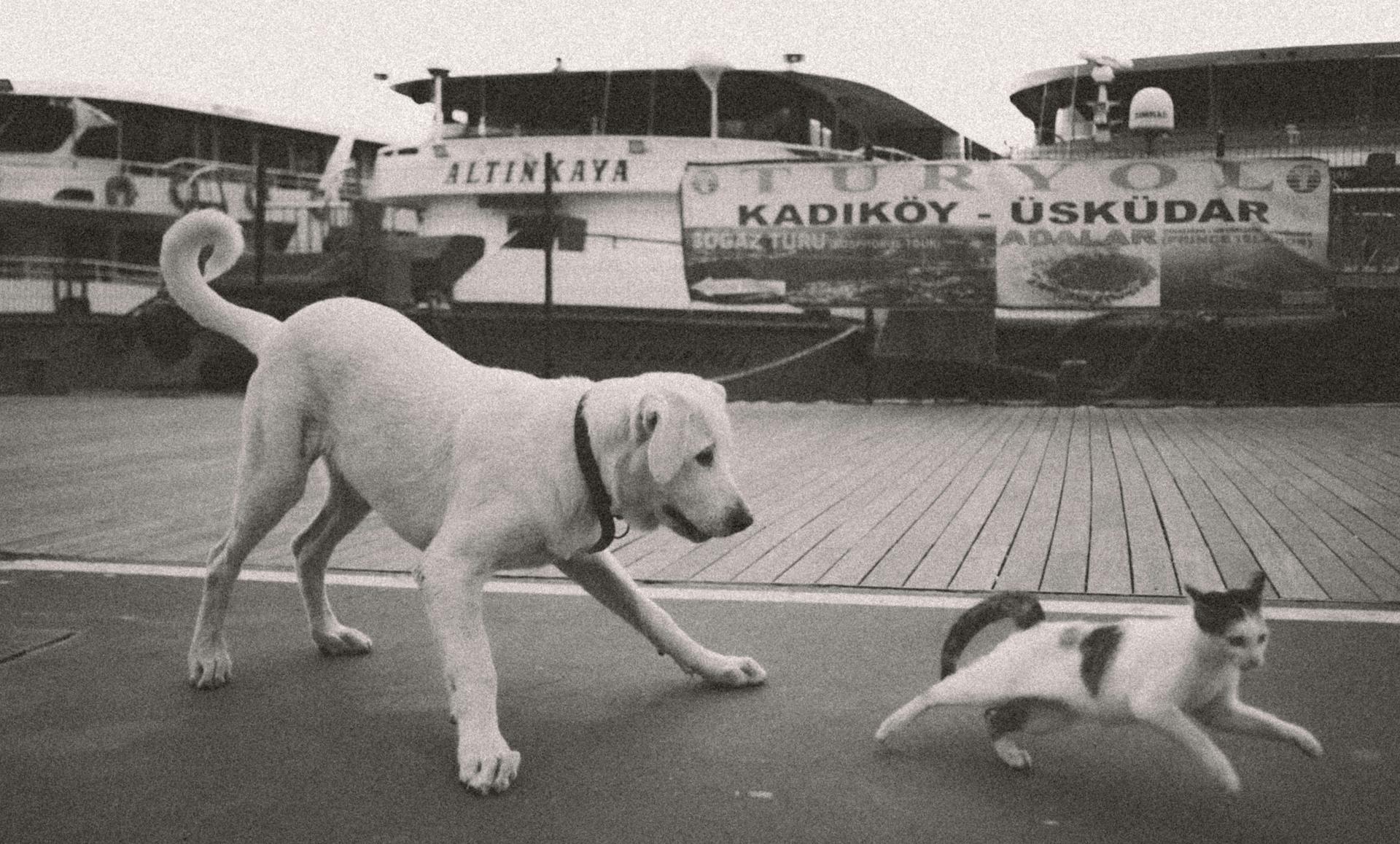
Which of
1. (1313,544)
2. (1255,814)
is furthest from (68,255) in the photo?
(1255,814)

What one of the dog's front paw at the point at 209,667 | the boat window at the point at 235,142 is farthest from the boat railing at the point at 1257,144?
the boat window at the point at 235,142

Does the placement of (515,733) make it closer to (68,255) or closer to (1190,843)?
(1190,843)

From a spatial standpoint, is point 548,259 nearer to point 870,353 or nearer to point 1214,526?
point 870,353

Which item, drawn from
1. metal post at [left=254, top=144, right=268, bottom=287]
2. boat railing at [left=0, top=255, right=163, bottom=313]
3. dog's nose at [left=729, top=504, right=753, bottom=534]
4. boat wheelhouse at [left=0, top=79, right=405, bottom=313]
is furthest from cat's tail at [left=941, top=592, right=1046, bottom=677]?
boat wheelhouse at [left=0, top=79, right=405, bottom=313]

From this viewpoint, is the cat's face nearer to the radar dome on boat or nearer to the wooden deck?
the wooden deck

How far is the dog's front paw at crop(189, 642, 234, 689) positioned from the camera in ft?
11.5

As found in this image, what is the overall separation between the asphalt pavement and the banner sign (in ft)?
27.2

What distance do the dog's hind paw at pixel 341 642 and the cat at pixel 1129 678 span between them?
1.67 metres

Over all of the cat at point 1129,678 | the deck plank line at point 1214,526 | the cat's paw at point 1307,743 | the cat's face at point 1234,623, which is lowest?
the deck plank line at point 1214,526

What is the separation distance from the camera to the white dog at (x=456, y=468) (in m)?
2.88

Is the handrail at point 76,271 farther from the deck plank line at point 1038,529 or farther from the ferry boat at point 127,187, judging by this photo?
the deck plank line at point 1038,529

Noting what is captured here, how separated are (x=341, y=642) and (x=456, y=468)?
1.02 metres

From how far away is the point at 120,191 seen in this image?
22.6 meters

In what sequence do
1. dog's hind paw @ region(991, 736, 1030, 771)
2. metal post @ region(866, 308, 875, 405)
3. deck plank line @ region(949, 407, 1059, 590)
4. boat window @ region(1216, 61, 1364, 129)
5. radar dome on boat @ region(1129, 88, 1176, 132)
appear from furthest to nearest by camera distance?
boat window @ region(1216, 61, 1364, 129) < radar dome on boat @ region(1129, 88, 1176, 132) < metal post @ region(866, 308, 875, 405) < deck plank line @ region(949, 407, 1059, 590) < dog's hind paw @ region(991, 736, 1030, 771)
